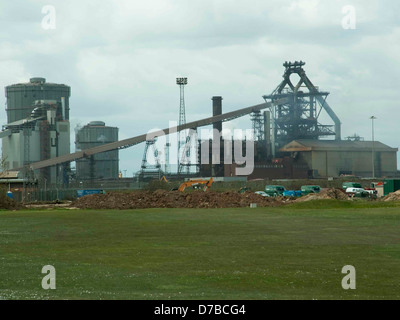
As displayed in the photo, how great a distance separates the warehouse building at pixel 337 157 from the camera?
5113 inches

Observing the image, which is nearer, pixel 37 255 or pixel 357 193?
pixel 37 255

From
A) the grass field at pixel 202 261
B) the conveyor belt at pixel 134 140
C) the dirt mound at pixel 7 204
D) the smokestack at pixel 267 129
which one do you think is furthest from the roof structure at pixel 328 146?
the grass field at pixel 202 261

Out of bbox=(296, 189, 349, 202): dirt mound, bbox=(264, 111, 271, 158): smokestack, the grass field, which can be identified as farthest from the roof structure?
the grass field

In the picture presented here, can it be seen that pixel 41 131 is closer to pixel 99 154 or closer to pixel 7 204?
pixel 99 154

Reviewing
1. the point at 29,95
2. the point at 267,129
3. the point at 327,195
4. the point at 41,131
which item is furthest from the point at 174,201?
the point at 29,95

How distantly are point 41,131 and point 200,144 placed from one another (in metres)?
26.7

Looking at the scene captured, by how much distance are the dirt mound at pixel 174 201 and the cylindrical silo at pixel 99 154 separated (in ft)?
190

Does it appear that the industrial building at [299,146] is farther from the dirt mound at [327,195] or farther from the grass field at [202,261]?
the grass field at [202,261]

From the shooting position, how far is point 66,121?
121938mm

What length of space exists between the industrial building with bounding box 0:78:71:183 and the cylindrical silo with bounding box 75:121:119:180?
4.66m

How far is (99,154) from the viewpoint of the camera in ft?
422
